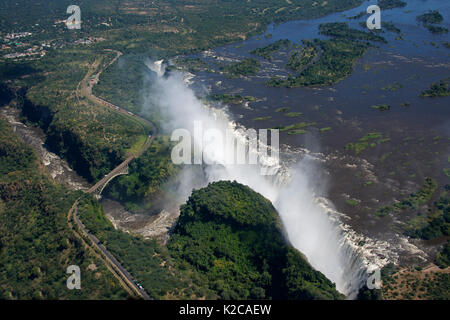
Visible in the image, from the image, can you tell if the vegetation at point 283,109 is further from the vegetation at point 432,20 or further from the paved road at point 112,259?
the vegetation at point 432,20

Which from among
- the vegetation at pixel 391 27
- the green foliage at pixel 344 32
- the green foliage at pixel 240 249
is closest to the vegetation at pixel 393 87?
the green foliage at pixel 344 32

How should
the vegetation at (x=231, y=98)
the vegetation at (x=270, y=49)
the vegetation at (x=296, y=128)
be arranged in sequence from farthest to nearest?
the vegetation at (x=270, y=49)
the vegetation at (x=231, y=98)
the vegetation at (x=296, y=128)

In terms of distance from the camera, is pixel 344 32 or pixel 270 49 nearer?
pixel 270 49

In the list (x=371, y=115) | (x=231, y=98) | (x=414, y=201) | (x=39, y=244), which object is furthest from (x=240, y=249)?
(x=231, y=98)

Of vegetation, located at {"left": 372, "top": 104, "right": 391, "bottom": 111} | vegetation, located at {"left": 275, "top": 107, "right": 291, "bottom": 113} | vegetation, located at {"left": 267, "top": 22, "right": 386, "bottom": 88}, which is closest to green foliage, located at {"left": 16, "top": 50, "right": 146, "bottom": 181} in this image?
vegetation, located at {"left": 275, "top": 107, "right": 291, "bottom": 113}

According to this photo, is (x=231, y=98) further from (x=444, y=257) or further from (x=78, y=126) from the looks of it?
(x=444, y=257)

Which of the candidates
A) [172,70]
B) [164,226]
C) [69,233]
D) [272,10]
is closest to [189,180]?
[164,226]

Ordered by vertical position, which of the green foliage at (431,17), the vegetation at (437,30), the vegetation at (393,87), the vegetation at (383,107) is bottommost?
the vegetation at (383,107)

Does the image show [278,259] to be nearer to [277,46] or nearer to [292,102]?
[292,102]
